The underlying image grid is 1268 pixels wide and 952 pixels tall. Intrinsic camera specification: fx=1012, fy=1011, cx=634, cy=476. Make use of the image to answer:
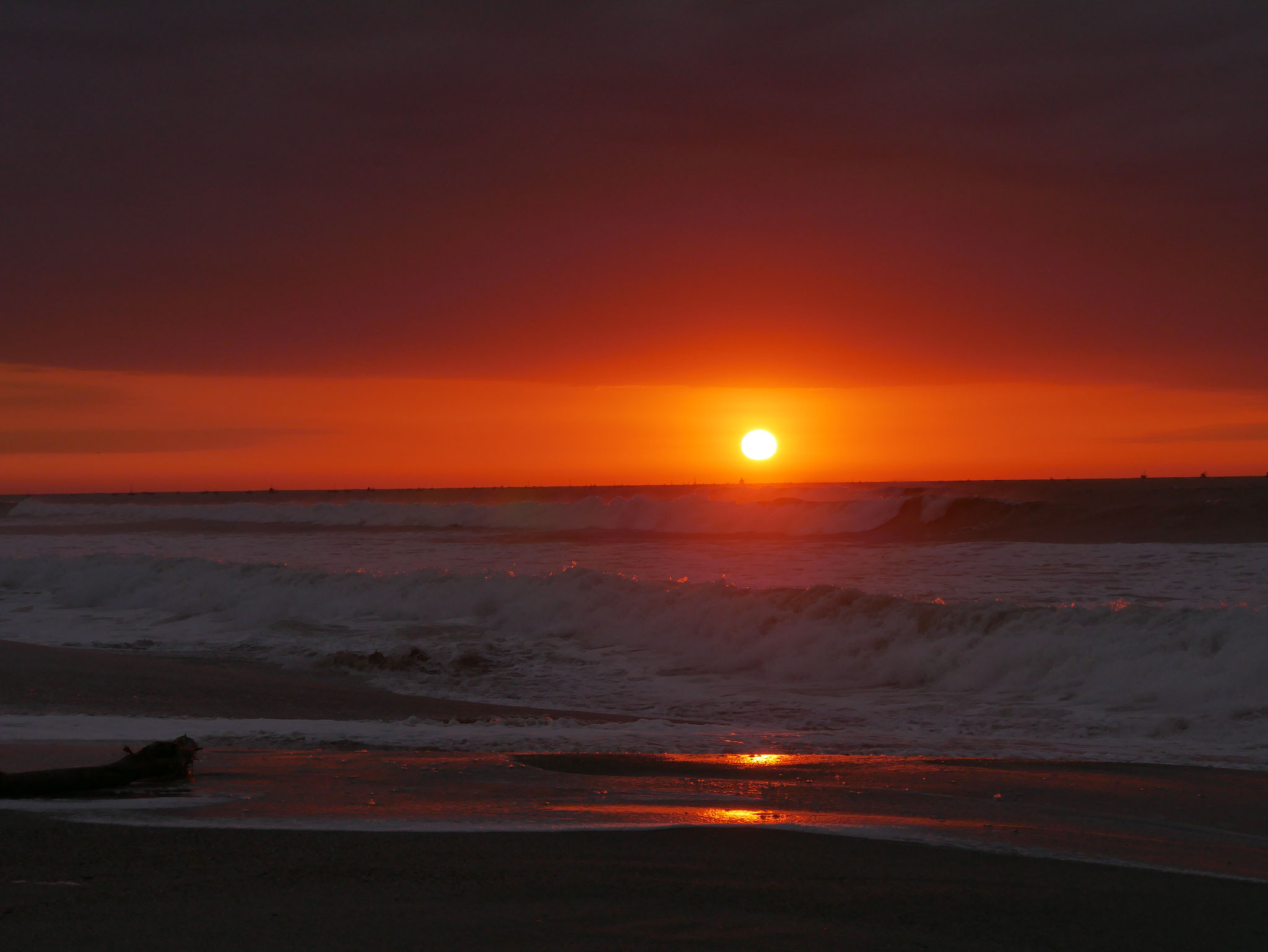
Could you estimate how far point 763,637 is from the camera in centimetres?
1359

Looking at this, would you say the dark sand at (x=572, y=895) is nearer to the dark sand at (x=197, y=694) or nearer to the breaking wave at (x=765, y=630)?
the dark sand at (x=197, y=694)

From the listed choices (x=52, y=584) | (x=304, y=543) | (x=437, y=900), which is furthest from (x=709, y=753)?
(x=304, y=543)

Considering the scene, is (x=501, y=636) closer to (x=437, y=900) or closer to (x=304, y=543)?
(x=437, y=900)

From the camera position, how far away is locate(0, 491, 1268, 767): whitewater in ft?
28.8

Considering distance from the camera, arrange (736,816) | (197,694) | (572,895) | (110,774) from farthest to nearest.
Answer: (197,694), (110,774), (736,816), (572,895)

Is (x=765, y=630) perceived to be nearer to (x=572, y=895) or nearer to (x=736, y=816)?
(x=736, y=816)

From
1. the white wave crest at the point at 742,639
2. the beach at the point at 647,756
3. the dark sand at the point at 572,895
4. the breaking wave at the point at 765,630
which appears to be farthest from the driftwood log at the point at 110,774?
the breaking wave at the point at 765,630

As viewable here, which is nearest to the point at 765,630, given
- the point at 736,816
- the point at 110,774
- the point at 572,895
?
the point at 736,816

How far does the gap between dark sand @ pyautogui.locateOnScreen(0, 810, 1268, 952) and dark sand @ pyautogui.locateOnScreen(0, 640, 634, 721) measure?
488 cm

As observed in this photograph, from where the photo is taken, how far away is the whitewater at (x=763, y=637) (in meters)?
8.79

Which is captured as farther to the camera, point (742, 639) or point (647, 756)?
point (742, 639)

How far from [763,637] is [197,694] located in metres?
7.01

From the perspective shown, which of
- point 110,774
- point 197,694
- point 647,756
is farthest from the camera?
point 197,694

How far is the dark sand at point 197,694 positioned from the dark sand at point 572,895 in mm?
4879
